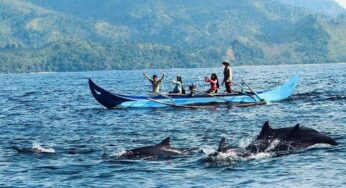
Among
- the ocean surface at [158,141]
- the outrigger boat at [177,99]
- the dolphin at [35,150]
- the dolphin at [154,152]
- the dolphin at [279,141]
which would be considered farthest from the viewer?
the outrigger boat at [177,99]

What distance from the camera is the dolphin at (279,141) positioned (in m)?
25.0

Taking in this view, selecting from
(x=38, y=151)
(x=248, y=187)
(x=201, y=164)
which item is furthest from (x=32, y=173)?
(x=248, y=187)

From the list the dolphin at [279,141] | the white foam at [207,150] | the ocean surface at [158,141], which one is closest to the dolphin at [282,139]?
the dolphin at [279,141]

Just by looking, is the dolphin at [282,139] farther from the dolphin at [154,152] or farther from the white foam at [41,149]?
the white foam at [41,149]

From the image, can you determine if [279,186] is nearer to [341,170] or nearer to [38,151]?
[341,170]

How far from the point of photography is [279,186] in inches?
802

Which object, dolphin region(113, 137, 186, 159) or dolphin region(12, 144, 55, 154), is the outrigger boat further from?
dolphin region(113, 137, 186, 159)

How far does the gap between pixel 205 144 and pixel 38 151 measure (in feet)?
24.6

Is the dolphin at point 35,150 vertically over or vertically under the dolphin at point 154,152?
under

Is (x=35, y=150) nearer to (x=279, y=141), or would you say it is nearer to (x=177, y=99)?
(x=279, y=141)

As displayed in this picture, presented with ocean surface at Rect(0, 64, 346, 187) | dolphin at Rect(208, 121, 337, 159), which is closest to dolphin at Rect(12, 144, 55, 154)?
ocean surface at Rect(0, 64, 346, 187)

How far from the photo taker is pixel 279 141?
25578mm

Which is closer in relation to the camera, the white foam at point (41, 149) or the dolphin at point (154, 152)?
the dolphin at point (154, 152)

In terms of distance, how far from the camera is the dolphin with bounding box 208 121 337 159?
25.0 meters
